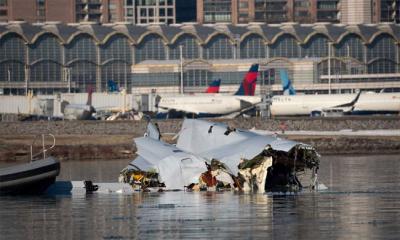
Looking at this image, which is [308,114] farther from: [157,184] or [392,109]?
[157,184]

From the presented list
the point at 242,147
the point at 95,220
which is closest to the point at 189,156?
the point at 242,147

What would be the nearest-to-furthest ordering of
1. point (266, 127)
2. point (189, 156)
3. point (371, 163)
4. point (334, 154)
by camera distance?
point (189, 156) → point (371, 163) → point (334, 154) → point (266, 127)

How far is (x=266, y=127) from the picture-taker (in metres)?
113

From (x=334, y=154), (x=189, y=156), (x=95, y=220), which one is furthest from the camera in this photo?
(x=334, y=154)

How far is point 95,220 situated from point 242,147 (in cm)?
1082

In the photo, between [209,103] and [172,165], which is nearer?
[172,165]

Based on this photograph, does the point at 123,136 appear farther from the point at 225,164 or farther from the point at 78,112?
the point at 225,164

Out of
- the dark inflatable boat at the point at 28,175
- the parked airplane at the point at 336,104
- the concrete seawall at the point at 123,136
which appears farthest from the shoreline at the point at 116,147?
the parked airplane at the point at 336,104

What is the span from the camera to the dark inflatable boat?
50312 millimetres

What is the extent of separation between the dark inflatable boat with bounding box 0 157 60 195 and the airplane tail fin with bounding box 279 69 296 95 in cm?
12568

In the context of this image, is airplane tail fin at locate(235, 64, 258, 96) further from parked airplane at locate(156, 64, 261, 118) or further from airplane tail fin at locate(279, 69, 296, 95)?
airplane tail fin at locate(279, 69, 296, 95)


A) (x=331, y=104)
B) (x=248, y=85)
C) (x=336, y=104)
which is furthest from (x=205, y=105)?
(x=336, y=104)

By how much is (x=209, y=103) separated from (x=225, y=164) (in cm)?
10569

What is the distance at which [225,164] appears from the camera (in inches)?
2008
